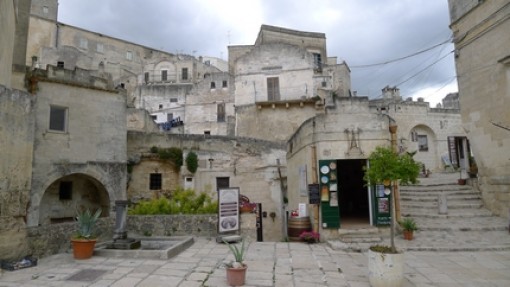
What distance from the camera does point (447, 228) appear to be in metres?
9.48

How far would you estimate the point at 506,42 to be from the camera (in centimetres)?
994

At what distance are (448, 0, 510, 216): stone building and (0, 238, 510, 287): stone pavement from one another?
12.3 ft

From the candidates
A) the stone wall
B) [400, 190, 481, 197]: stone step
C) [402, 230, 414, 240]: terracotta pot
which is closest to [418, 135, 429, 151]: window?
[400, 190, 481, 197]: stone step

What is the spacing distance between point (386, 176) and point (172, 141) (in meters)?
13.9

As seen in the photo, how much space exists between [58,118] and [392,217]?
1334 centimetres

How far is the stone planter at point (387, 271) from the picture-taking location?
17.3 ft

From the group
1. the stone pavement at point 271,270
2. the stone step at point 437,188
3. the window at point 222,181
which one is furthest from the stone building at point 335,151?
the window at point 222,181

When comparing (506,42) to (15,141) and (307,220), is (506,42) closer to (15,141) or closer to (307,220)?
(307,220)

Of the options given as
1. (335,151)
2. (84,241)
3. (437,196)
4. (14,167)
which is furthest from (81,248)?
(437,196)

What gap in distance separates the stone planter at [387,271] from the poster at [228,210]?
16.6 feet

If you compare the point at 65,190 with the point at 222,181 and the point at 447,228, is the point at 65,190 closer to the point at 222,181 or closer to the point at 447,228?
the point at 222,181

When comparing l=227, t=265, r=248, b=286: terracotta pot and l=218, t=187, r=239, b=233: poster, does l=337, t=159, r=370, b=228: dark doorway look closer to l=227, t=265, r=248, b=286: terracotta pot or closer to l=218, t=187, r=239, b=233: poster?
l=218, t=187, r=239, b=233: poster

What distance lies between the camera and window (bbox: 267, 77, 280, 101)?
23953 millimetres

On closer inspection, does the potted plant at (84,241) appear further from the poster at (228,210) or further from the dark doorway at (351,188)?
the dark doorway at (351,188)
